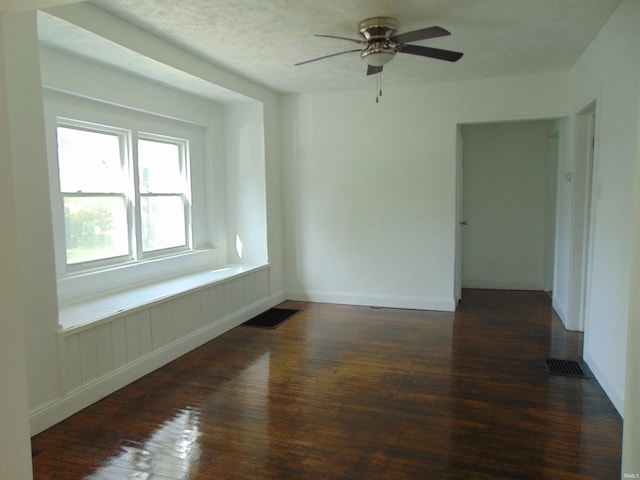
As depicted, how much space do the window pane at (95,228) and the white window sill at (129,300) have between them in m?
0.40

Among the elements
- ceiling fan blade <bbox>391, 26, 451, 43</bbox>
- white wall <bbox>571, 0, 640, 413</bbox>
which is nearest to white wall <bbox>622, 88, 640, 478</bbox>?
white wall <bbox>571, 0, 640, 413</bbox>

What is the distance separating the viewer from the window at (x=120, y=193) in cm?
358

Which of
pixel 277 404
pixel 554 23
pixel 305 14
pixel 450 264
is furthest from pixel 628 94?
pixel 277 404

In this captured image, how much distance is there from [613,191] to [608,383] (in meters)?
1.30

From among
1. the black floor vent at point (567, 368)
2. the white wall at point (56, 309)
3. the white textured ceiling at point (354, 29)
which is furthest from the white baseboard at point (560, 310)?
the white wall at point (56, 309)

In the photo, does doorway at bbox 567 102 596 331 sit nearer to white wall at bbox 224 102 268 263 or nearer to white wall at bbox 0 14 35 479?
white wall at bbox 224 102 268 263

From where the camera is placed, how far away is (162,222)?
15.3 ft

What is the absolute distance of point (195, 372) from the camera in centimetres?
352

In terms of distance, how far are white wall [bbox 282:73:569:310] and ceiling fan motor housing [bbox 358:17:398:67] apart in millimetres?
1892

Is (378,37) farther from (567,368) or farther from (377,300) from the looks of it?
(377,300)

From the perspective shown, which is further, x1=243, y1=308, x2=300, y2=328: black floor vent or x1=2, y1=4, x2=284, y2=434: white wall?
x1=243, y1=308, x2=300, y2=328: black floor vent

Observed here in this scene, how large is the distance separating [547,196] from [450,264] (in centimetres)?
206

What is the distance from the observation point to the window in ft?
11.8

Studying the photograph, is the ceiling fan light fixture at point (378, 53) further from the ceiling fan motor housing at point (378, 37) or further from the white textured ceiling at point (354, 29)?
the white textured ceiling at point (354, 29)
